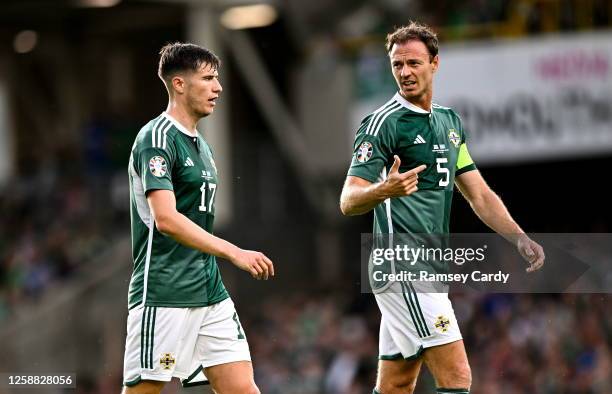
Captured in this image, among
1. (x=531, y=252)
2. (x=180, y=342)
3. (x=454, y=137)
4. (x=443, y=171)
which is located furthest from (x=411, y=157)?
(x=180, y=342)

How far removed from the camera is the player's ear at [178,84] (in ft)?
23.8

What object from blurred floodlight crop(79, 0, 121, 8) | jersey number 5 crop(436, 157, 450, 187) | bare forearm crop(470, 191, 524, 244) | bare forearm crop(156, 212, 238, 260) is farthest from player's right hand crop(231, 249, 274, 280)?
blurred floodlight crop(79, 0, 121, 8)

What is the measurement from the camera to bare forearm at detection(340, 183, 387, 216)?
684 centimetres

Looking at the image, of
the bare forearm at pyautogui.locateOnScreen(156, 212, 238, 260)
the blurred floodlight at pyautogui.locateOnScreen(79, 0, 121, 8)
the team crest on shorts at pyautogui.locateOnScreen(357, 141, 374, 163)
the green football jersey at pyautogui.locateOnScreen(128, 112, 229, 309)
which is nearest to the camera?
the bare forearm at pyautogui.locateOnScreen(156, 212, 238, 260)

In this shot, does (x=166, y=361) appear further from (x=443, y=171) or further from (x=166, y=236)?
(x=443, y=171)

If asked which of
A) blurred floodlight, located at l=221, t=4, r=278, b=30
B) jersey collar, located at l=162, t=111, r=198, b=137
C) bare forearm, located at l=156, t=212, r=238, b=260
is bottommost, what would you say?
bare forearm, located at l=156, t=212, r=238, b=260

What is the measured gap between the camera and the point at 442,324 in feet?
23.7

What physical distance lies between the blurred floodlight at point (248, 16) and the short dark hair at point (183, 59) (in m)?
13.2

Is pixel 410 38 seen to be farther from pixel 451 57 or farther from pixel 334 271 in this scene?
pixel 334 271

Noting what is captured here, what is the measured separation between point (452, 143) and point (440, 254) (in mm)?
650

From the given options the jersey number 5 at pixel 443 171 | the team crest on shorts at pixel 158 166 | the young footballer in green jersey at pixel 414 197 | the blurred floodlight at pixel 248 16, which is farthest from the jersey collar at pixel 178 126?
the blurred floodlight at pixel 248 16

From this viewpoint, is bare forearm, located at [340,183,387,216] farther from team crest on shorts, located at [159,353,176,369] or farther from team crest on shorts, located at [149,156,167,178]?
team crest on shorts, located at [159,353,176,369]

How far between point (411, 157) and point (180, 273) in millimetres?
1447

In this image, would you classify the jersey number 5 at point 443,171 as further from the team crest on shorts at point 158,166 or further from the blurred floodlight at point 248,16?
the blurred floodlight at point 248,16
